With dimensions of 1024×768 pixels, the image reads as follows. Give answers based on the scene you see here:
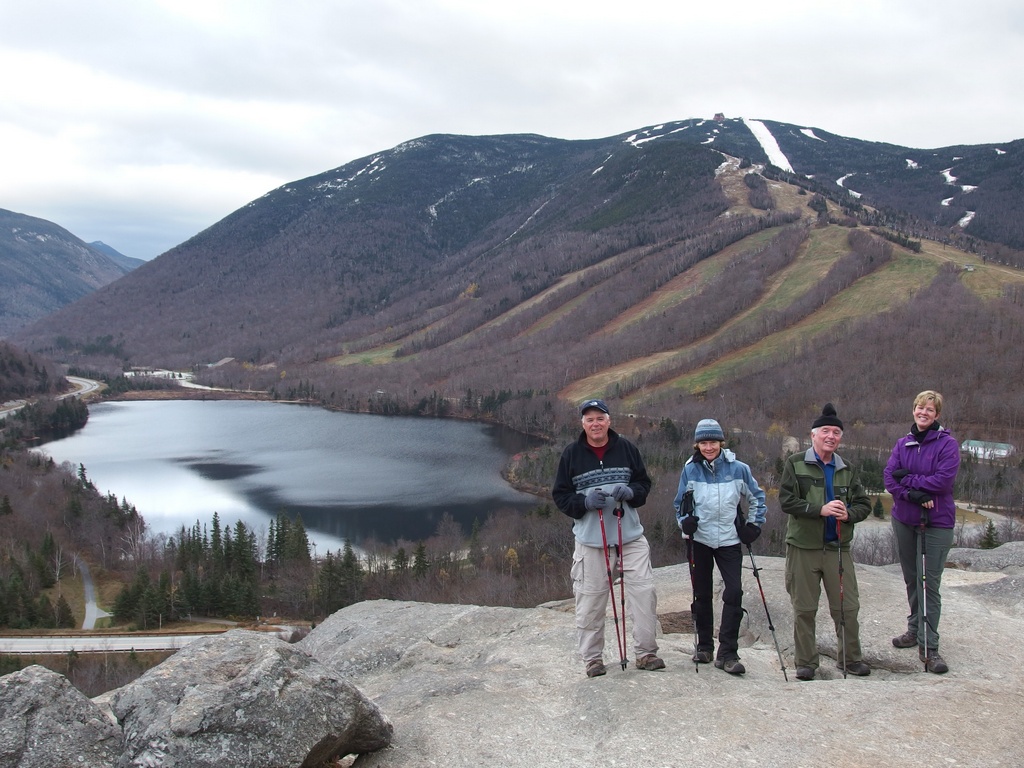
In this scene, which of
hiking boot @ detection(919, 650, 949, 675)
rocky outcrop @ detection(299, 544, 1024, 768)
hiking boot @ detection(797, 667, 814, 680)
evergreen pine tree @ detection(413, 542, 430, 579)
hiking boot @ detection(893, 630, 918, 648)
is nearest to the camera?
rocky outcrop @ detection(299, 544, 1024, 768)

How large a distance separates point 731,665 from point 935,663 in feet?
8.49

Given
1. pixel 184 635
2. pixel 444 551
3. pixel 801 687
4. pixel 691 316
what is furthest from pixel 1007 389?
pixel 801 687

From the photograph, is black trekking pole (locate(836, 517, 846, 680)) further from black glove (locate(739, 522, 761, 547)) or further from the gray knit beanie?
the gray knit beanie

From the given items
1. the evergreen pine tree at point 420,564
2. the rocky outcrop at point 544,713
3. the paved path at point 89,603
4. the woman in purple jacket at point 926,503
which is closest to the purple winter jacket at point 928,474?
the woman in purple jacket at point 926,503

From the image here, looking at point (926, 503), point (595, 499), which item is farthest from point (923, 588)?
point (595, 499)

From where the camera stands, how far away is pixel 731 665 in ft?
26.7

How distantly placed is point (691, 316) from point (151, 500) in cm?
10991

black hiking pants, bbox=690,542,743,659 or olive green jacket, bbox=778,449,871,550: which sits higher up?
olive green jacket, bbox=778,449,871,550

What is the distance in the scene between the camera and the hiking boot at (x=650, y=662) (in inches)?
318

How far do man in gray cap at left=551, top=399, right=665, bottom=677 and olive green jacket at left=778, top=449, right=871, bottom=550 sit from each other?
5.36 feet

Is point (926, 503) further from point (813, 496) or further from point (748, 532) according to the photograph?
point (748, 532)

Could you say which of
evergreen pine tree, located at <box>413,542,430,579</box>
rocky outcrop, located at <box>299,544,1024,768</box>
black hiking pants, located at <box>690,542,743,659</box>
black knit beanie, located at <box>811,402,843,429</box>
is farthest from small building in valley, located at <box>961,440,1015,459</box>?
black hiking pants, located at <box>690,542,743,659</box>

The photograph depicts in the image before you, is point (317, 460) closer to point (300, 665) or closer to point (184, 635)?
point (184, 635)

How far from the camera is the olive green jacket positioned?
7918 mm
